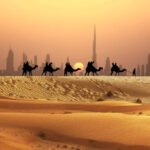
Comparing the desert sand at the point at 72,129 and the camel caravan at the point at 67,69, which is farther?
the camel caravan at the point at 67,69

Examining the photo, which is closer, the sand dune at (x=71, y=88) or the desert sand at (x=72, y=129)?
the desert sand at (x=72, y=129)

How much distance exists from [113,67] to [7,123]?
4027cm

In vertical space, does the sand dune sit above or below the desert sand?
above

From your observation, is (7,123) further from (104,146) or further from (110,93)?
(110,93)

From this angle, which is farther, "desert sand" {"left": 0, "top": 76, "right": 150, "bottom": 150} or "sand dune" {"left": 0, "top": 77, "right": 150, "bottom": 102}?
"sand dune" {"left": 0, "top": 77, "right": 150, "bottom": 102}

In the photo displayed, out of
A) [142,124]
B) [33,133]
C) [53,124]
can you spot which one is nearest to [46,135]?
[33,133]

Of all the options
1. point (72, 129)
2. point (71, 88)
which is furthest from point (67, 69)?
point (72, 129)

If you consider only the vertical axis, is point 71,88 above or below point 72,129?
above

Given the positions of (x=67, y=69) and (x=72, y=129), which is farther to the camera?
(x=67, y=69)

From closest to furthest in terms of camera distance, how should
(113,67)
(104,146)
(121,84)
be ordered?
(104,146), (121,84), (113,67)

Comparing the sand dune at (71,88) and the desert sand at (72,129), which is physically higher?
the sand dune at (71,88)

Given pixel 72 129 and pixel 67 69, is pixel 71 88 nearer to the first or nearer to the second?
pixel 67 69

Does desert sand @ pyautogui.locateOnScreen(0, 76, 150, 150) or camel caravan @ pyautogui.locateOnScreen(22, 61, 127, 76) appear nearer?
desert sand @ pyautogui.locateOnScreen(0, 76, 150, 150)

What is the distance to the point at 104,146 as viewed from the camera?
13.2 m
